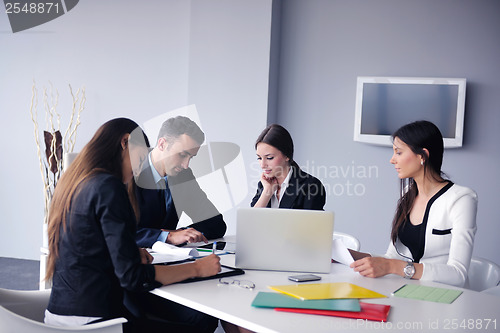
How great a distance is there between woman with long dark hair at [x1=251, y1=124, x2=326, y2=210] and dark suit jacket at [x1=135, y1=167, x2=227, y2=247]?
0.30 meters

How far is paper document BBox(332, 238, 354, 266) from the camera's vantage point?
223 centimetres

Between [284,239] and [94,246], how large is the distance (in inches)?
29.5

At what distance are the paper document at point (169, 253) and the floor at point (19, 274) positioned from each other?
2.39 meters

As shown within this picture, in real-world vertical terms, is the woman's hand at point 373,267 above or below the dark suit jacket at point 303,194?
below

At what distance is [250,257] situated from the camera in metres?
2.12

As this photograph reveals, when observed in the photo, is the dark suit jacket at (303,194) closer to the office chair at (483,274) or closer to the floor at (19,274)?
the office chair at (483,274)

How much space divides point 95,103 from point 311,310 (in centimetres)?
409

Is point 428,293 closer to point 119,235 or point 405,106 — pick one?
point 119,235

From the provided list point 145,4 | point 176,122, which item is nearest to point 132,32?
point 145,4

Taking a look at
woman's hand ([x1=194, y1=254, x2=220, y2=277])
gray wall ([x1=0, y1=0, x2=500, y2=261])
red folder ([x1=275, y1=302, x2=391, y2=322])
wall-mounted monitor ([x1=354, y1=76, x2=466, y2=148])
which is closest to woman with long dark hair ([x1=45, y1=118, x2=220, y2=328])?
woman's hand ([x1=194, y1=254, x2=220, y2=277])

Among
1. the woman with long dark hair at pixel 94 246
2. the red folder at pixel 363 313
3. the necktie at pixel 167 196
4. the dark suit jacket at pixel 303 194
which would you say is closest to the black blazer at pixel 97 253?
the woman with long dark hair at pixel 94 246

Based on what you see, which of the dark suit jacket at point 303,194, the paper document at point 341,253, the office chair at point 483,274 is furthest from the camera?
the dark suit jacket at point 303,194

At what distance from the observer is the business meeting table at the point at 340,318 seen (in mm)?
1498

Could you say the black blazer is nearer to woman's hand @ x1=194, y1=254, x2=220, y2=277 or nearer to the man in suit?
woman's hand @ x1=194, y1=254, x2=220, y2=277
